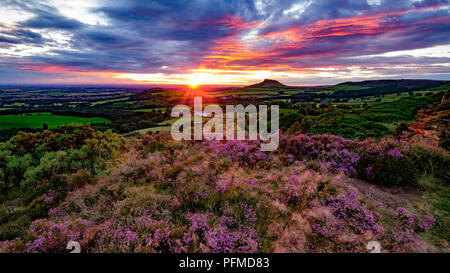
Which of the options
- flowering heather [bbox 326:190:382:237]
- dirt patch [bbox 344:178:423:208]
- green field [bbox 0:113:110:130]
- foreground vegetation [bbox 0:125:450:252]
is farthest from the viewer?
green field [bbox 0:113:110:130]

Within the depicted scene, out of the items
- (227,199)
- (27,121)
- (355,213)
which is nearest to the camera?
(355,213)

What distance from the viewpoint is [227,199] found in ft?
16.5

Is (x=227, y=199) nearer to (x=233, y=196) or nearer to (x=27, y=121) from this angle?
(x=233, y=196)

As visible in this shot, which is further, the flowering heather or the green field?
the green field

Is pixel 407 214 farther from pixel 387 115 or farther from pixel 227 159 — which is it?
pixel 387 115

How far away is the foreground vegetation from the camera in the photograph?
374cm

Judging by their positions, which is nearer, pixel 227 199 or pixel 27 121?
pixel 227 199

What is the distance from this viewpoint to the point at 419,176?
6.13 m

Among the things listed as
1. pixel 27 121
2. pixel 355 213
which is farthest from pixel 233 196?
pixel 27 121

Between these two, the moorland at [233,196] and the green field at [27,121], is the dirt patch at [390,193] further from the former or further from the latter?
the green field at [27,121]

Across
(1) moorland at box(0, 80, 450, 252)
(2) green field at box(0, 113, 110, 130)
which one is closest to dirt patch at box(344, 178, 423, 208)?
(1) moorland at box(0, 80, 450, 252)

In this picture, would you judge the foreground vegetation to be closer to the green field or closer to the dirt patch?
the dirt patch
